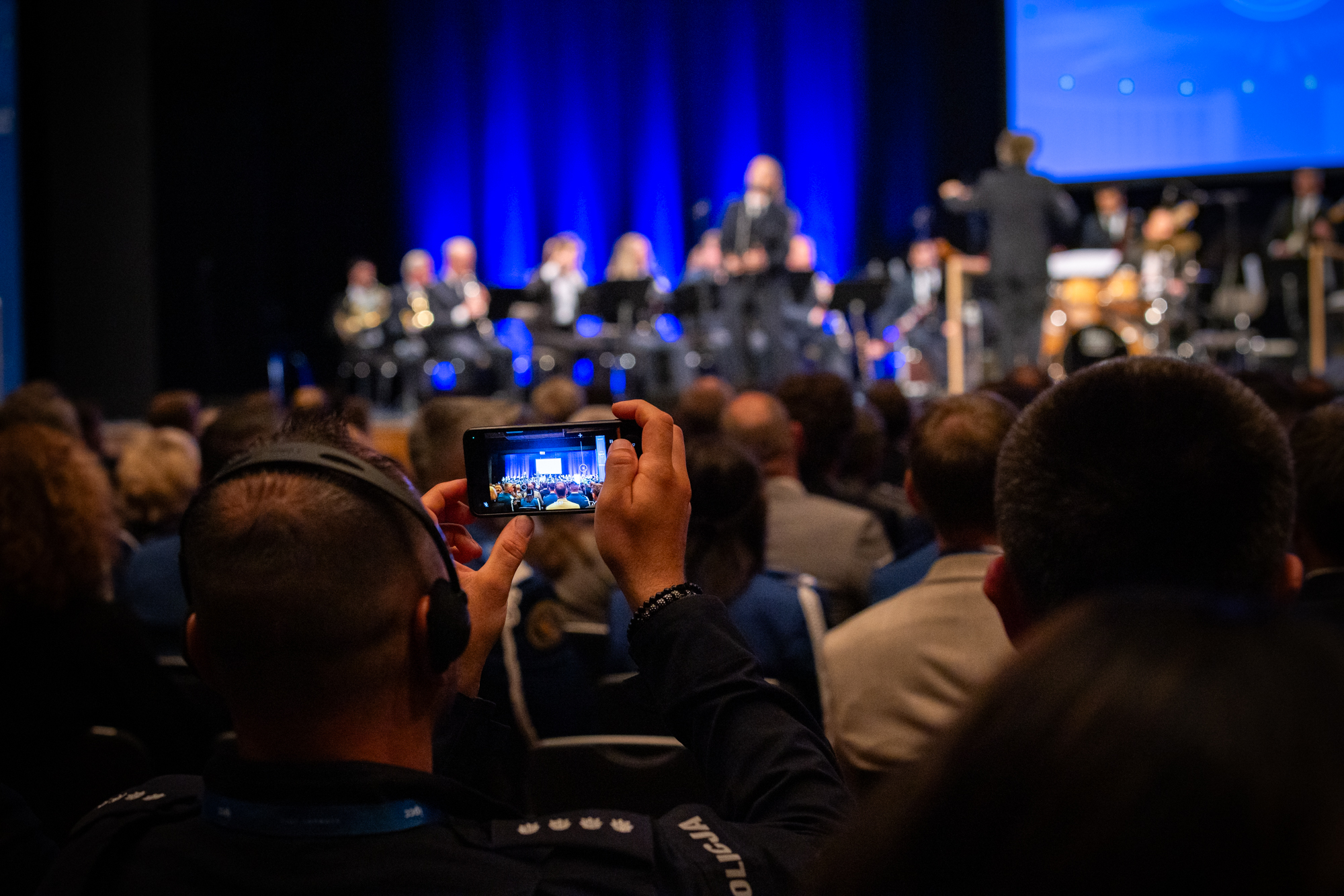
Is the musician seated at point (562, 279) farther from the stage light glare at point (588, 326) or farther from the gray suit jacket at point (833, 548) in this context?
the gray suit jacket at point (833, 548)

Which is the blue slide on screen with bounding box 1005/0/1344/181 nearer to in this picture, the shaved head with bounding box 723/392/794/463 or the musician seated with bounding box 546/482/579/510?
the shaved head with bounding box 723/392/794/463

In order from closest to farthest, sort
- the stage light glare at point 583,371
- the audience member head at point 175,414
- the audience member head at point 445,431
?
the audience member head at point 445,431 → the audience member head at point 175,414 → the stage light glare at point 583,371

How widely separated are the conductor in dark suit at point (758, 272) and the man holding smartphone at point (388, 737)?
25.1 ft

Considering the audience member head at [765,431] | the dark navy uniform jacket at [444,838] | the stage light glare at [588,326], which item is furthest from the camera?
the stage light glare at [588,326]

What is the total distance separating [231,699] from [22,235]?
8.78m

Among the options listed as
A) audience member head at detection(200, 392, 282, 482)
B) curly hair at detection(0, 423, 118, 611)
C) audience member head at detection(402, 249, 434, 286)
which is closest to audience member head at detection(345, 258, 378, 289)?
audience member head at detection(402, 249, 434, 286)

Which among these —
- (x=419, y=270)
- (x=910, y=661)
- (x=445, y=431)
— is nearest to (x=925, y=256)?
(x=419, y=270)

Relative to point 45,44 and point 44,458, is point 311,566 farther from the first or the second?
point 45,44

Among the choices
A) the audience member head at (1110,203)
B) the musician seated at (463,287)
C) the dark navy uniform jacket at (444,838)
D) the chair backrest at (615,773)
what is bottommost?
the chair backrest at (615,773)

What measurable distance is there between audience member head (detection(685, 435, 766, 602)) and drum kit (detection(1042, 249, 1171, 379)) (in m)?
6.97

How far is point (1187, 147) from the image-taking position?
403 inches

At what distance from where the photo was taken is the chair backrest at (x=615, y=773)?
1948 mm

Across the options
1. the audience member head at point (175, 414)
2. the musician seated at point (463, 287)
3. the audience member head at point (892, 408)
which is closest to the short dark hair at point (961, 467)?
the audience member head at point (892, 408)

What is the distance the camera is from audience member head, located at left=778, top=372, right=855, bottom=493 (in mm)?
3609
